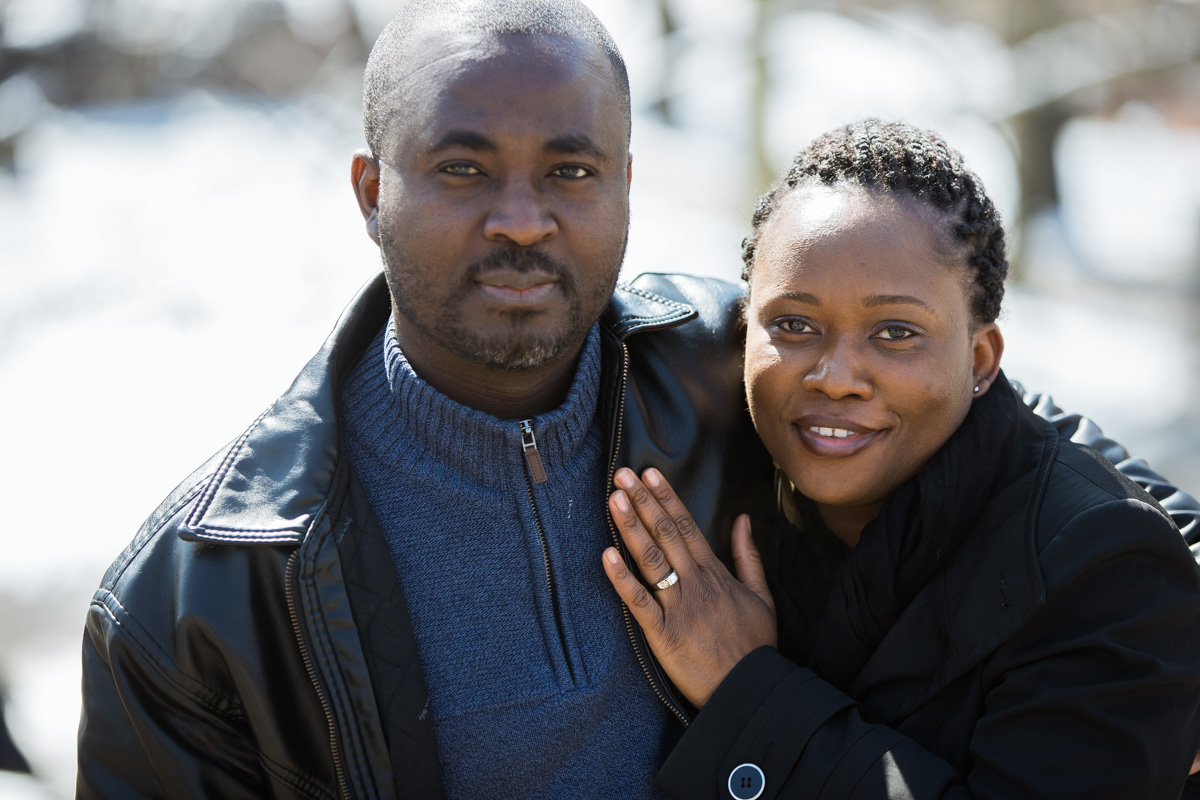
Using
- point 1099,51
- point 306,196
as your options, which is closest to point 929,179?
point 1099,51

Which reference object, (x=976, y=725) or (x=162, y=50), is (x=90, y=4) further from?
(x=976, y=725)

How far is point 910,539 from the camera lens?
7.03 feet

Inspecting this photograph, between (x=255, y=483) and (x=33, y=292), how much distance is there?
269 inches

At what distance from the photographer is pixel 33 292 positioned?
7.79 meters

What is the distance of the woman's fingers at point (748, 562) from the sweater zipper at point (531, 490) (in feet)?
1.41

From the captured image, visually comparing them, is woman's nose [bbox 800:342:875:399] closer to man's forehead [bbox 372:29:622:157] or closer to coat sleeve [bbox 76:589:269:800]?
man's forehead [bbox 372:29:622:157]

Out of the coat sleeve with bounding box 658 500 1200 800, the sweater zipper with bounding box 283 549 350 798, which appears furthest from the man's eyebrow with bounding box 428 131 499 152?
the coat sleeve with bounding box 658 500 1200 800

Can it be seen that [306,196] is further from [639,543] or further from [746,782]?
[746,782]

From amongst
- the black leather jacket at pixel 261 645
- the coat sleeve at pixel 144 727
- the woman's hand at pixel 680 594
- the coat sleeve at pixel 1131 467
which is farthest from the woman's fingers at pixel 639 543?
the coat sleeve at pixel 1131 467

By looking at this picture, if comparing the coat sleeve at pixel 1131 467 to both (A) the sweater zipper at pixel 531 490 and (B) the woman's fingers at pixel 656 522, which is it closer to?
(B) the woman's fingers at pixel 656 522

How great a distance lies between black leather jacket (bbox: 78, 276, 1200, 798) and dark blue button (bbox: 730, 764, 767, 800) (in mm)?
556

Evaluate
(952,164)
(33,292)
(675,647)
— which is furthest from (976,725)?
(33,292)

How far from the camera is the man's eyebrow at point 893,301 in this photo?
210cm

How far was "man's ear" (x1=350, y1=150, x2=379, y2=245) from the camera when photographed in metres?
2.23
